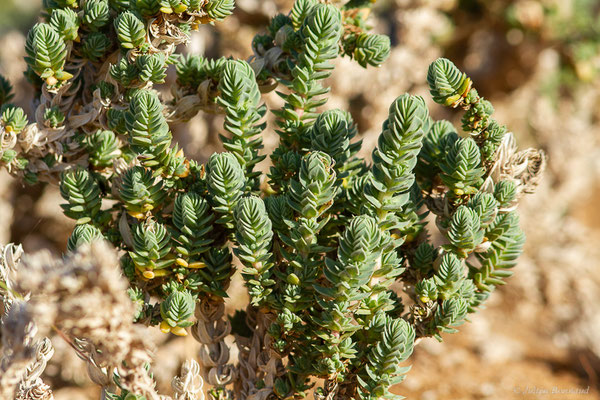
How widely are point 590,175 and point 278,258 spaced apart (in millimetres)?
5379

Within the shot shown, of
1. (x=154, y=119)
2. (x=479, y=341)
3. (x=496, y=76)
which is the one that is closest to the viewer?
(x=154, y=119)

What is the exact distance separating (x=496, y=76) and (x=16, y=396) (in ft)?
15.8

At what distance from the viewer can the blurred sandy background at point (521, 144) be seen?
11.9 ft

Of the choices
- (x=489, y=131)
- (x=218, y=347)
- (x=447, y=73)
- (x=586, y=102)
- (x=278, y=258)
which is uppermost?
(x=447, y=73)

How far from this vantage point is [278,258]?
4.97 ft

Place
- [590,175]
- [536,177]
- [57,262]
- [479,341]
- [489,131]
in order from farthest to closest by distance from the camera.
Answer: [590,175], [479,341], [536,177], [489,131], [57,262]

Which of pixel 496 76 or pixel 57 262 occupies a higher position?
pixel 57 262

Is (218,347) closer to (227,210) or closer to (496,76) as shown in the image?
(227,210)

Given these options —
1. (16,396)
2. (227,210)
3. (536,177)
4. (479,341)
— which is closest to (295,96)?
(227,210)

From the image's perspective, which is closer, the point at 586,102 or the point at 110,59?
the point at 110,59

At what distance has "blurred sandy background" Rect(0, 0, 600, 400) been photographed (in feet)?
11.9

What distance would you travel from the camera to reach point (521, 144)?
18.6 feet

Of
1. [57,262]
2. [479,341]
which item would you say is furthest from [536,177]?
[479,341]

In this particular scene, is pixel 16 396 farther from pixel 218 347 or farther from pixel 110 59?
pixel 110 59
